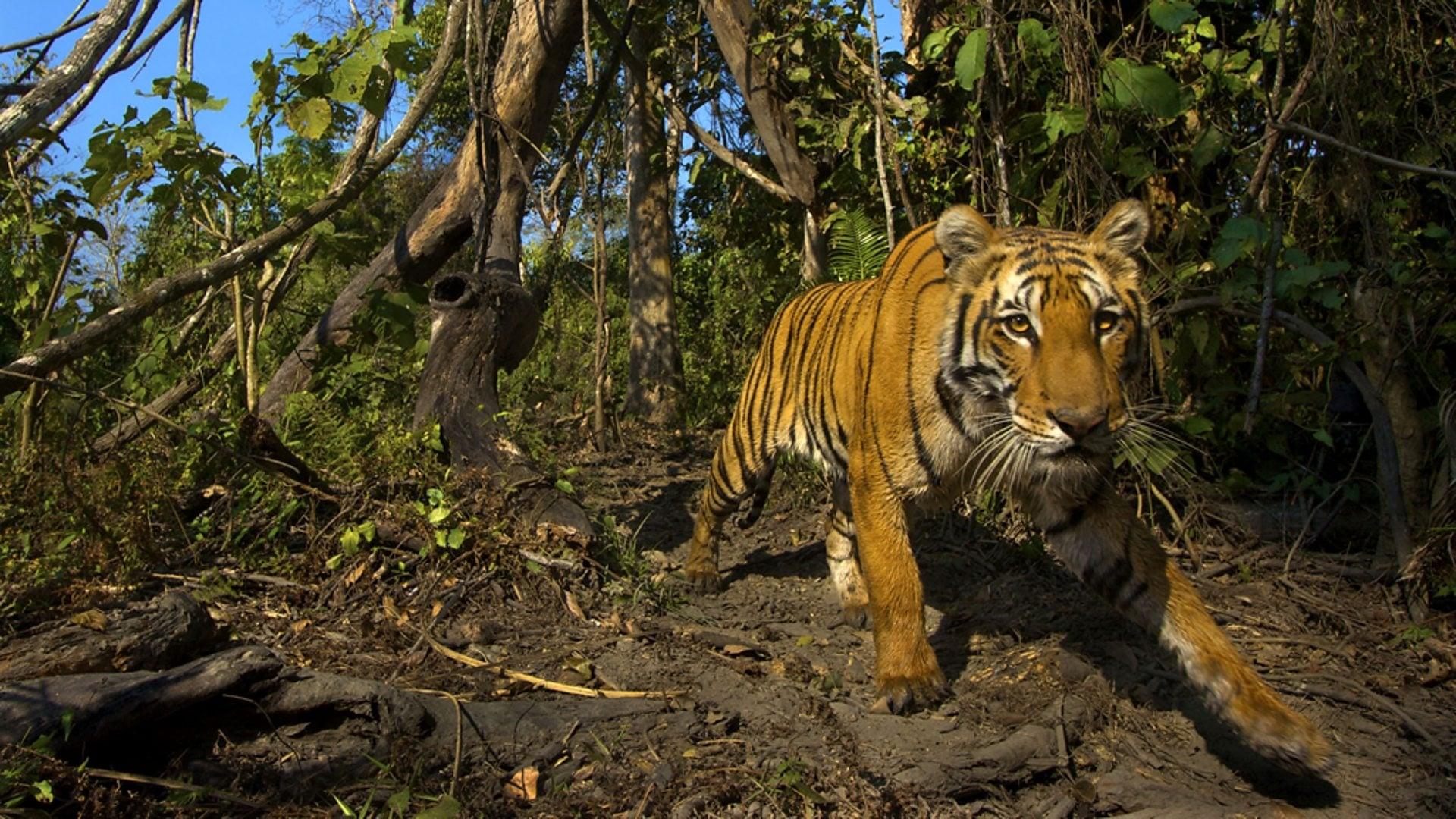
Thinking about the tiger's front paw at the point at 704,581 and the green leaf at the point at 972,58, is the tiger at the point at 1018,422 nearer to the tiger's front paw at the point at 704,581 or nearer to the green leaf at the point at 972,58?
the green leaf at the point at 972,58

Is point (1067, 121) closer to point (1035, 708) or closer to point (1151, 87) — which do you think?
point (1151, 87)

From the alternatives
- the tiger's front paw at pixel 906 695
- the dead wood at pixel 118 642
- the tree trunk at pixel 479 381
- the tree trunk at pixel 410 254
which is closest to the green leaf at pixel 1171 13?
the tiger's front paw at pixel 906 695

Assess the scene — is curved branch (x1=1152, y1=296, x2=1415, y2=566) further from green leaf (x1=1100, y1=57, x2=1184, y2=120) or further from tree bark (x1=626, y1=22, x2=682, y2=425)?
tree bark (x1=626, y1=22, x2=682, y2=425)

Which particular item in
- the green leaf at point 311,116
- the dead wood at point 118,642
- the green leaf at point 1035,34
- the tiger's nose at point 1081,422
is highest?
the green leaf at point 1035,34

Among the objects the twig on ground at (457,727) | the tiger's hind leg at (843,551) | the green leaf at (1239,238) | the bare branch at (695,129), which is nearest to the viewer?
the twig on ground at (457,727)

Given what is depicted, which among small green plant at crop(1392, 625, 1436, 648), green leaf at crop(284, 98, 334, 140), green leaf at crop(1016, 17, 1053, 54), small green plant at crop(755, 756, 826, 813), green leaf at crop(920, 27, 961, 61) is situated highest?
green leaf at crop(920, 27, 961, 61)

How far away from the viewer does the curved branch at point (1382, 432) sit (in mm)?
4457

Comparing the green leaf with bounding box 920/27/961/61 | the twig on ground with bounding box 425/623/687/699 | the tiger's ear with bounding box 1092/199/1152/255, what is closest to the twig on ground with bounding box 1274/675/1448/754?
the tiger's ear with bounding box 1092/199/1152/255

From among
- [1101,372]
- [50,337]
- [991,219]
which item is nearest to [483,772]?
[1101,372]

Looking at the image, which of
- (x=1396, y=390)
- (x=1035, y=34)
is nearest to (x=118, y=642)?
(x=1035, y=34)

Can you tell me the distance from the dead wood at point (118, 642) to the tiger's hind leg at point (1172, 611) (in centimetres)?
280

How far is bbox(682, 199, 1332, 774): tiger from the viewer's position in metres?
3.32

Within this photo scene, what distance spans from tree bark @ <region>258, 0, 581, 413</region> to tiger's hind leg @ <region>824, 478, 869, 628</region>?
218 centimetres

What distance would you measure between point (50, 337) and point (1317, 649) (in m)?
5.37
